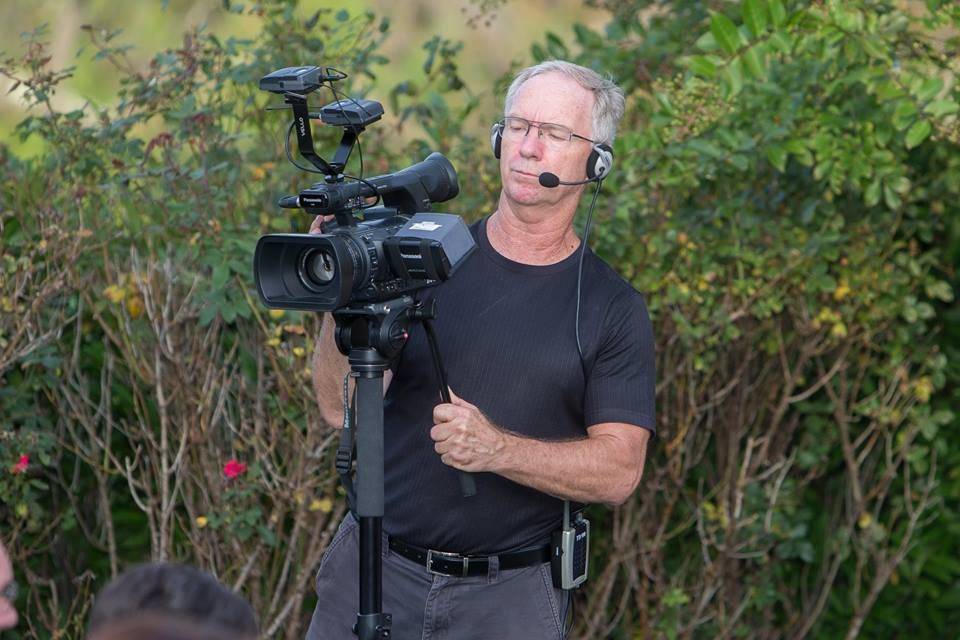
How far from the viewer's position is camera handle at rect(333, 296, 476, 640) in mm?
2660

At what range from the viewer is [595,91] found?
3154 mm

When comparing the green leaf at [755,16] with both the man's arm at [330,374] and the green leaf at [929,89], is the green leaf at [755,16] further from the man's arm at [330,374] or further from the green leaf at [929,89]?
the man's arm at [330,374]

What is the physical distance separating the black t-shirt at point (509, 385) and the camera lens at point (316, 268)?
0.44 meters

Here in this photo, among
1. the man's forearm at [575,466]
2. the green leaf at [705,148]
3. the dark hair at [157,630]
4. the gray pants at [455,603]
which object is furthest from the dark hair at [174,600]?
the green leaf at [705,148]

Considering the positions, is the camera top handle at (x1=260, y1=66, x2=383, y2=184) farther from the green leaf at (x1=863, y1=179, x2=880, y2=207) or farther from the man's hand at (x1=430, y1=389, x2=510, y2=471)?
the green leaf at (x1=863, y1=179, x2=880, y2=207)

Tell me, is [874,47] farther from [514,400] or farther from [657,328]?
[514,400]

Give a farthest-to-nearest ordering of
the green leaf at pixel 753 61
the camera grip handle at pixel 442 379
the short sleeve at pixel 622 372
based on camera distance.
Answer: the green leaf at pixel 753 61 → the short sleeve at pixel 622 372 → the camera grip handle at pixel 442 379

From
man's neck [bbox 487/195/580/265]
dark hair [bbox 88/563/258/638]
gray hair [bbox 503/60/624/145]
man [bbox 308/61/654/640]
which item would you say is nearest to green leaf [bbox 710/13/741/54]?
gray hair [bbox 503/60/624/145]

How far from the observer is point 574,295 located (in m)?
3.06

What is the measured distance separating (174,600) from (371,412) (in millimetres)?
1137

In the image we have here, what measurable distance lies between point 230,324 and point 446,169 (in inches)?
52.9

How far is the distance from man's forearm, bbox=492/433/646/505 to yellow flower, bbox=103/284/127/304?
4.96 ft

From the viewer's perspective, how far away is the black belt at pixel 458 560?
2994 mm

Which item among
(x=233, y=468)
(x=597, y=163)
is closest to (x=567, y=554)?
(x=597, y=163)
